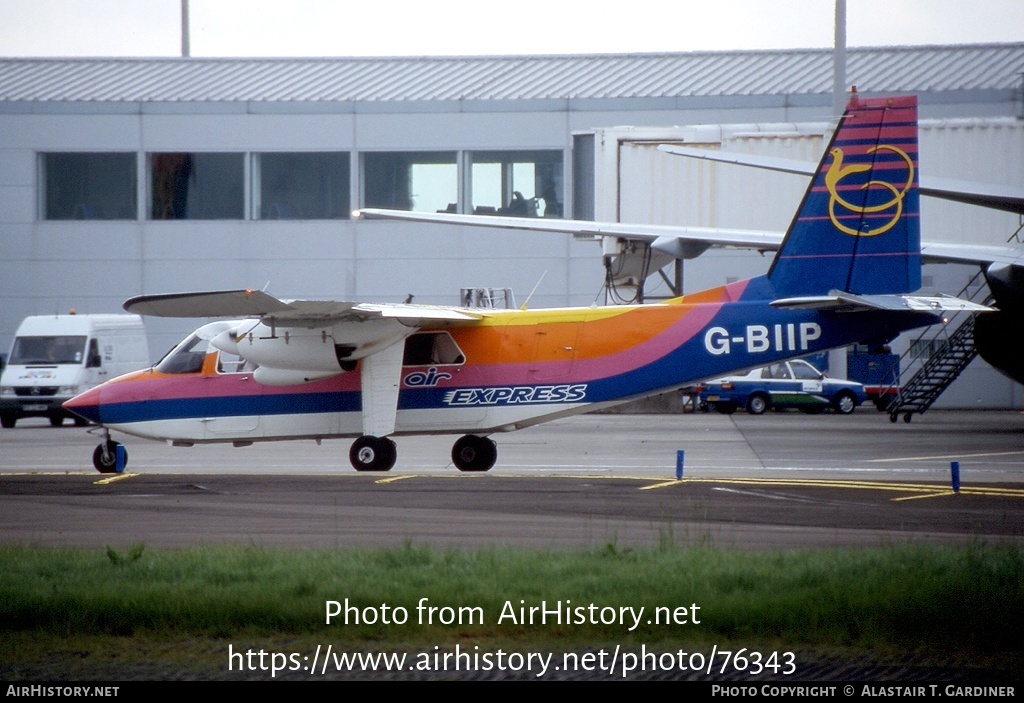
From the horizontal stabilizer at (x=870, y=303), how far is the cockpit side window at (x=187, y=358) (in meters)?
9.37

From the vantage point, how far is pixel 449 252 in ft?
138

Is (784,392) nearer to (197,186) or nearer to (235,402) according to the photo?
(197,186)

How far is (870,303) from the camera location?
672 inches

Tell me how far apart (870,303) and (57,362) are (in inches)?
993

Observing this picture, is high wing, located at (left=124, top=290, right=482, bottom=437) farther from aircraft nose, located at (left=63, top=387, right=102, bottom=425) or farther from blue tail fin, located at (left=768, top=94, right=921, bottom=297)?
blue tail fin, located at (left=768, top=94, right=921, bottom=297)

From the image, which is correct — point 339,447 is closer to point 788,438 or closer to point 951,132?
point 788,438

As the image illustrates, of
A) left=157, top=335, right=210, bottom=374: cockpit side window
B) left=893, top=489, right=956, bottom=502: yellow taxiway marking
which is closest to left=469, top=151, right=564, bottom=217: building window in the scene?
left=157, top=335, right=210, bottom=374: cockpit side window

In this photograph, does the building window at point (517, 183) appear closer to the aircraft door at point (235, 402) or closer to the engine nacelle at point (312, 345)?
the aircraft door at point (235, 402)

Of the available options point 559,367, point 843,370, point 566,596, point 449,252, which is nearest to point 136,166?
point 449,252

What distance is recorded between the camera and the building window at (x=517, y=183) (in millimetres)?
41938

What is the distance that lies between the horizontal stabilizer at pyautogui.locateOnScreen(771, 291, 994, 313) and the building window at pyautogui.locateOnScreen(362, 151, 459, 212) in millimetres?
25907

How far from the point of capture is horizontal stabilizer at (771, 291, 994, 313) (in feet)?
56.2

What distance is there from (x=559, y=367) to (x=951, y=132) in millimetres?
19214

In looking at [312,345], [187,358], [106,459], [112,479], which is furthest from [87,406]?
[312,345]
